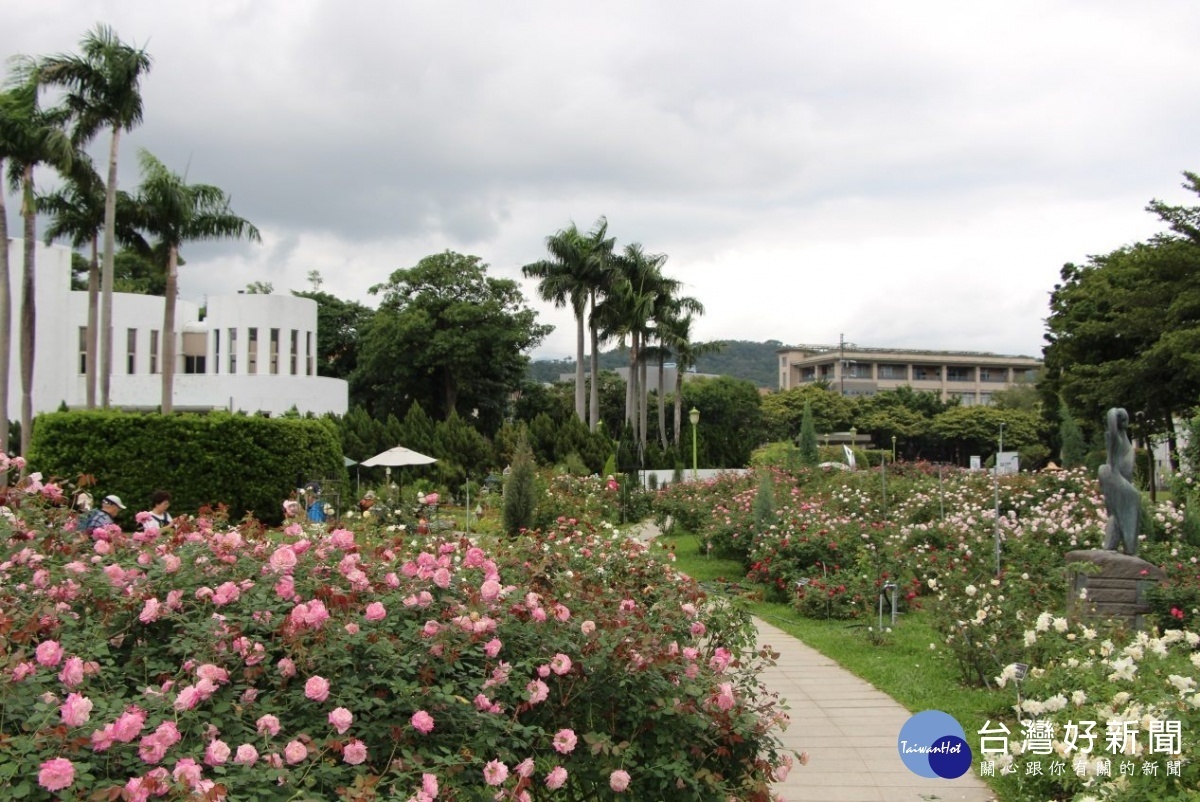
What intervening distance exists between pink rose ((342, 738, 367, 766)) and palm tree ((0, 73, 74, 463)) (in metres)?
26.0

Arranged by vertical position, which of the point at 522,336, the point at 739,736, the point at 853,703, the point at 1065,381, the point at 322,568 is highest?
the point at 522,336

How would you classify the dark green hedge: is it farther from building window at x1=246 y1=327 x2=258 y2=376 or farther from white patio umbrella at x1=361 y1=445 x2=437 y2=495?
building window at x1=246 y1=327 x2=258 y2=376

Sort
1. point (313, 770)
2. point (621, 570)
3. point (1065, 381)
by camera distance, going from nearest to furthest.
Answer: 1. point (313, 770)
2. point (621, 570)
3. point (1065, 381)

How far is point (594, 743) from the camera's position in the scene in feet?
11.0

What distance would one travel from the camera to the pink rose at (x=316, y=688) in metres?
2.92

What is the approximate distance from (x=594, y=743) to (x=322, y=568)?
1.23m

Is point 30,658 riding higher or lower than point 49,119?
lower

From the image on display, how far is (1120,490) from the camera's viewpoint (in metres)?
8.56

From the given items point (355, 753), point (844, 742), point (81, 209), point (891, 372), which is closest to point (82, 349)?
point (81, 209)

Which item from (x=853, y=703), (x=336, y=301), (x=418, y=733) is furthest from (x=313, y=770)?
(x=336, y=301)

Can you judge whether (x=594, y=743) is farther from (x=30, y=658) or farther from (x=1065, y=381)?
(x=1065, y=381)

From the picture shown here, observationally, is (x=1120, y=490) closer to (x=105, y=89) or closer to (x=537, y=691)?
(x=537, y=691)

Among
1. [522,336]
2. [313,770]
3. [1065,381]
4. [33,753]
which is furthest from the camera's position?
[522,336]

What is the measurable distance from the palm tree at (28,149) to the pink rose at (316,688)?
2585cm
